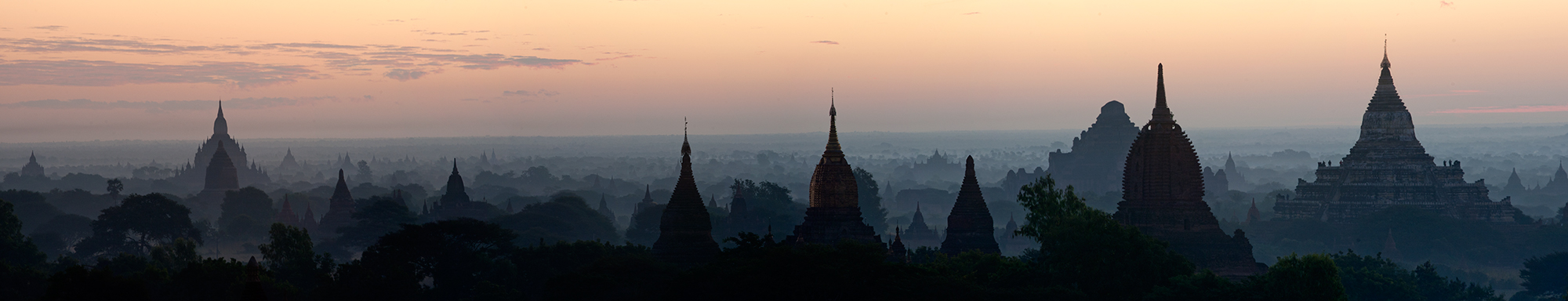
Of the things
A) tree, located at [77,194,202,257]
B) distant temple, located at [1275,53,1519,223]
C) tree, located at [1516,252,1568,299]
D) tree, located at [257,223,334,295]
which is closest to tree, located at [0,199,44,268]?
tree, located at [257,223,334,295]

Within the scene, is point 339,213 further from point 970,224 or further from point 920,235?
point 970,224

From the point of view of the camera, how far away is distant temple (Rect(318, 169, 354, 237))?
10256 cm

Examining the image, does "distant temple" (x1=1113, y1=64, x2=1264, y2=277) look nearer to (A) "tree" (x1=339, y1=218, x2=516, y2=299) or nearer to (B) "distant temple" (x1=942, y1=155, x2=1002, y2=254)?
(B) "distant temple" (x1=942, y1=155, x2=1002, y2=254)

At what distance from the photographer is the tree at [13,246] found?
6169 cm

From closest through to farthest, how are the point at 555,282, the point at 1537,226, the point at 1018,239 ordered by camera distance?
the point at 555,282 < the point at 1537,226 < the point at 1018,239

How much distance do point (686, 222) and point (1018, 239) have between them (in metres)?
52.0

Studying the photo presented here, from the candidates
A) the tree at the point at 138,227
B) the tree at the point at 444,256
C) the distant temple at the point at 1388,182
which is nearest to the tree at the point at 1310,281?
the tree at the point at 444,256

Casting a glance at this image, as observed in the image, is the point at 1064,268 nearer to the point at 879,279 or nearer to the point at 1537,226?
the point at 879,279

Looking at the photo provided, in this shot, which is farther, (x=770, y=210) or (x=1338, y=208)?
(x=770, y=210)

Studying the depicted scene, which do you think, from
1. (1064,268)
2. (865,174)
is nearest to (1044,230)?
(1064,268)

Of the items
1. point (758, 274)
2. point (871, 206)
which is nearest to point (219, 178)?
point (871, 206)

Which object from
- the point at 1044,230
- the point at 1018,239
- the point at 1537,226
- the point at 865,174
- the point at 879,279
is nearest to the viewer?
the point at 879,279

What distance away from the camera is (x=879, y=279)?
36906mm

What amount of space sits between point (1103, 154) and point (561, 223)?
73685 mm
